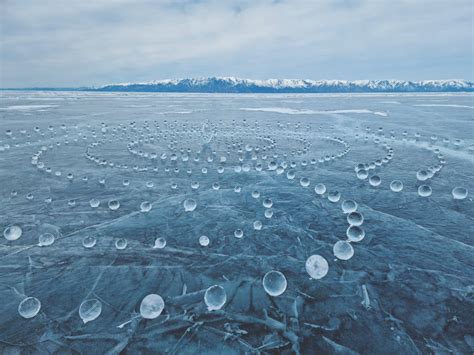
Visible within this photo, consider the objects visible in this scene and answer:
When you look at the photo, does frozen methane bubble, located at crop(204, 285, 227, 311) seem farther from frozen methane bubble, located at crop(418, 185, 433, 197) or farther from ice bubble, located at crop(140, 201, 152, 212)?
frozen methane bubble, located at crop(418, 185, 433, 197)

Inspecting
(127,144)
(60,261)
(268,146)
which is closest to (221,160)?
(268,146)

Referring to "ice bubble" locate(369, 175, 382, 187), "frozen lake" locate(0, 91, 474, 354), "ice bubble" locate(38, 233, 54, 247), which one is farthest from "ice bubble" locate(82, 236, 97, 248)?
"ice bubble" locate(369, 175, 382, 187)

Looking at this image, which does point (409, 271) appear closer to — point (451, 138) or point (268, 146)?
point (268, 146)

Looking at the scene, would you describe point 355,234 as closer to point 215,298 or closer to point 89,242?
point 215,298

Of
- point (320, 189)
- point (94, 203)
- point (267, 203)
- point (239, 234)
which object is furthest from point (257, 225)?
point (94, 203)

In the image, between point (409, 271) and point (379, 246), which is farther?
point (379, 246)

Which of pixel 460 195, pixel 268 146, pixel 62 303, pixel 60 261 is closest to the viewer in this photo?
pixel 62 303
